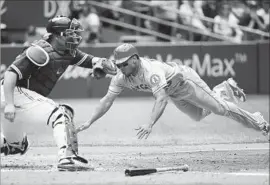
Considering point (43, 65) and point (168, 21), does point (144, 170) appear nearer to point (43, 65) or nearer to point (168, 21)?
point (43, 65)

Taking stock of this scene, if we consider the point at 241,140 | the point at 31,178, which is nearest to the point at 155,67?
the point at 31,178

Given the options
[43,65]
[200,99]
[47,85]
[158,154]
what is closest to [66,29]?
[43,65]

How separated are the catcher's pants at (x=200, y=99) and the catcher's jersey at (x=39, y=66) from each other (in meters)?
1.68

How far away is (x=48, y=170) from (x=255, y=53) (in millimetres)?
13028

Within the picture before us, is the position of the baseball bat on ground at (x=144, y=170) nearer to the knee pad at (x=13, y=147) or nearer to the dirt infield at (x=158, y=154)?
the dirt infield at (x=158, y=154)

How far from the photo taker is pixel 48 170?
7.24m

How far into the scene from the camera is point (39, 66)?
22.9 feet

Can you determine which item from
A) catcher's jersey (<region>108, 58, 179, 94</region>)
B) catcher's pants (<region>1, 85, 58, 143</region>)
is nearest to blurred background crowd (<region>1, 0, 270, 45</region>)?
catcher's jersey (<region>108, 58, 179, 94</region>)

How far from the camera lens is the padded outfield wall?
18859 millimetres

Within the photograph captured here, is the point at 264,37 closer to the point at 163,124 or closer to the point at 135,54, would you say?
the point at 163,124

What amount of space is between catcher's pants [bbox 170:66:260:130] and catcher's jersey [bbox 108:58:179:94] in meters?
0.26

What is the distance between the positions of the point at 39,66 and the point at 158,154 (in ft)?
8.31

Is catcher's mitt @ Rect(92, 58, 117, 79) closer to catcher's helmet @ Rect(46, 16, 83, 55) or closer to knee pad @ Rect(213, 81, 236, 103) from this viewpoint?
catcher's helmet @ Rect(46, 16, 83, 55)

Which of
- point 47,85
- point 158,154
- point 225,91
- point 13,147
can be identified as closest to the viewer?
point 47,85
